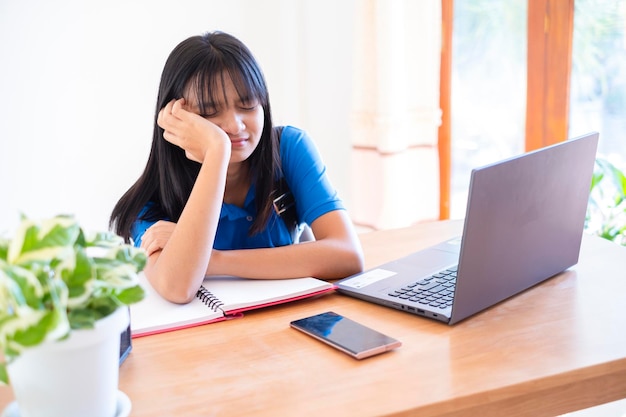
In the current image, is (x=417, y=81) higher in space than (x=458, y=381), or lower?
higher

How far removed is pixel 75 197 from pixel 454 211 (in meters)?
1.59

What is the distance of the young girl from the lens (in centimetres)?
126

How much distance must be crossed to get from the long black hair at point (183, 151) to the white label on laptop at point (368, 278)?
335 millimetres

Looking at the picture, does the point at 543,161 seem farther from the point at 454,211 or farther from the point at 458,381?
the point at 454,211

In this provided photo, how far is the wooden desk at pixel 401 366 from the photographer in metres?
0.83

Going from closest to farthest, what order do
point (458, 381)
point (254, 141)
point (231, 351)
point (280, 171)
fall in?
point (458, 381) < point (231, 351) < point (254, 141) < point (280, 171)

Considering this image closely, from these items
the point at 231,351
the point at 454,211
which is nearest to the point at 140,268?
the point at 231,351

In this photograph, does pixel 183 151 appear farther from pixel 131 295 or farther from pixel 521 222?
pixel 131 295

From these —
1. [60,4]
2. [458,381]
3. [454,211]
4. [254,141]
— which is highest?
A: [60,4]

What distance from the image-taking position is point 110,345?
69 cm

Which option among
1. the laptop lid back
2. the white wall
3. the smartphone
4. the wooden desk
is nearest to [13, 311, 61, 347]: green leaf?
the wooden desk

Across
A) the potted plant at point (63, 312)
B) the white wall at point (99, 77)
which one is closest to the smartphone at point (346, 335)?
the potted plant at point (63, 312)

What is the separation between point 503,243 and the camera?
1.07 metres

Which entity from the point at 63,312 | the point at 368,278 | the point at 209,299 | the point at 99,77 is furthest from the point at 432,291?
the point at 99,77
